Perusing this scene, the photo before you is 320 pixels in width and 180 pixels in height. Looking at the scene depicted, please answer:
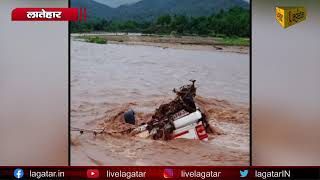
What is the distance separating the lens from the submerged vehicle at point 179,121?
8.61 feet

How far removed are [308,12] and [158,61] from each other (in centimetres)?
104

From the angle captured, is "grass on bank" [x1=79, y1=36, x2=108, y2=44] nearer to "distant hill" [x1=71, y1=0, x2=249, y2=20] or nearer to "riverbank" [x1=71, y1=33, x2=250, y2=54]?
"riverbank" [x1=71, y1=33, x2=250, y2=54]

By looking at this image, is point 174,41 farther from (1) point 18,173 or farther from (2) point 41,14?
(1) point 18,173

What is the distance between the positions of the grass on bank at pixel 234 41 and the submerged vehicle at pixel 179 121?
34cm

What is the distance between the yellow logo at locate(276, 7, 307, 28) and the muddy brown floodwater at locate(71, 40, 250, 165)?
13.7 inches

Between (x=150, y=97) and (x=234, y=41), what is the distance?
0.68m

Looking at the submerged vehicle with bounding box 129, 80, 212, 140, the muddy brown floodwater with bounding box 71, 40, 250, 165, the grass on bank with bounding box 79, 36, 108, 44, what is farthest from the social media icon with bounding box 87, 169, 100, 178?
the grass on bank with bounding box 79, 36, 108, 44

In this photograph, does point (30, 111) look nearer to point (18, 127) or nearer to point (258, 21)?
point (18, 127)

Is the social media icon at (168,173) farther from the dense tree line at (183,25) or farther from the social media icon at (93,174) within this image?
the dense tree line at (183,25)

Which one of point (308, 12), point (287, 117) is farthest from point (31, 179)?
point (308, 12)

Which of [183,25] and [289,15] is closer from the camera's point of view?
[289,15]

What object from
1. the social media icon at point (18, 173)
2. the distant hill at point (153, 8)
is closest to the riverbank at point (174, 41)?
the distant hill at point (153, 8)

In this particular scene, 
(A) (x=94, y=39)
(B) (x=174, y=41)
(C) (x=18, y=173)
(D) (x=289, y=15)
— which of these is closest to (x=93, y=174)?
(C) (x=18, y=173)

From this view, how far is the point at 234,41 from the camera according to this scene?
2652 mm
